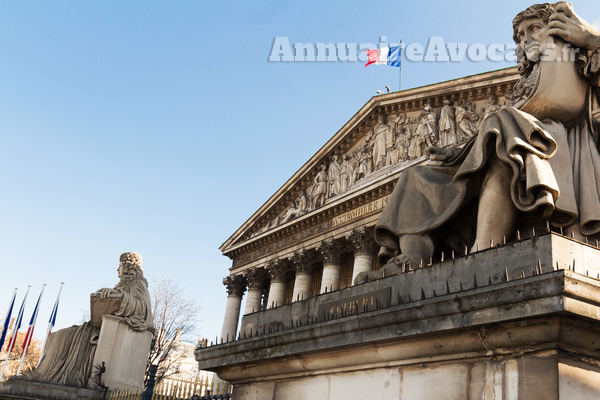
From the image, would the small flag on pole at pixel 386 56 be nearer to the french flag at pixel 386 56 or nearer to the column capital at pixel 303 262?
the french flag at pixel 386 56

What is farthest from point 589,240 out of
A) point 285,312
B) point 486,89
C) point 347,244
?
point 347,244

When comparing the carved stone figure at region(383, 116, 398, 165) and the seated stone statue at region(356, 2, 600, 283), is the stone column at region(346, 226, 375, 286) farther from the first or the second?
the seated stone statue at region(356, 2, 600, 283)

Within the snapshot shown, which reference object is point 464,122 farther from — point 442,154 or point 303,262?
point 442,154

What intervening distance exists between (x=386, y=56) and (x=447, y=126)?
8.03 meters

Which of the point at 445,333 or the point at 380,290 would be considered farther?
the point at 380,290

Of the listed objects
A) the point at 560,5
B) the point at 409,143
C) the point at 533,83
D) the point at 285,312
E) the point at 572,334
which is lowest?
the point at 572,334

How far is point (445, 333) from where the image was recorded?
8.96 feet

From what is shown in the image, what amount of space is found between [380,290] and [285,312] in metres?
0.93

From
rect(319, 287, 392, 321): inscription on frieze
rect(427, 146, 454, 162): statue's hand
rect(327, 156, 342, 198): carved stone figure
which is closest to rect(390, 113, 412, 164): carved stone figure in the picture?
rect(327, 156, 342, 198): carved stone figure

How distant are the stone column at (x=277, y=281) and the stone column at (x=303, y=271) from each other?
155cm

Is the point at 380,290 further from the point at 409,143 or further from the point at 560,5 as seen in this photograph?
the point at 409,143

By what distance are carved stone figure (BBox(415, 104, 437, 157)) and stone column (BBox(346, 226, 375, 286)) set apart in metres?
3.89

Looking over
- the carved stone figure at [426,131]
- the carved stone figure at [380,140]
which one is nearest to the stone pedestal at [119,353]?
the carved stone figure at [426,131]

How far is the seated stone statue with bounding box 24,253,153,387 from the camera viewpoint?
30.3 feet
